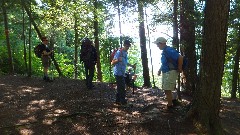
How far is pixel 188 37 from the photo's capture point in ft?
30.6

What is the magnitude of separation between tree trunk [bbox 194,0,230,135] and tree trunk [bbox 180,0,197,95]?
3107mm

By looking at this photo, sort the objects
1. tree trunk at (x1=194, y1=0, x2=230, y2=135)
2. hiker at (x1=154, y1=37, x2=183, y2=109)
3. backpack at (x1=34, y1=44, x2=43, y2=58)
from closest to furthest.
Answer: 1. tree trunk at (x1=194, y1=0, x2=230, y2=135)
2. hiker at (x1=154, y1=37, x2=183, y2=109)
3. backpack at (x1=34, y1=44, x2=43, y2=58)

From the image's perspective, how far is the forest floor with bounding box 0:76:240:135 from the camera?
244 inches

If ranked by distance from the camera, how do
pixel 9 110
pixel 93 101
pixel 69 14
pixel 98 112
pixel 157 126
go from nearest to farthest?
pixel 157 126 < pixel 98 112 < pixel 9 110 < pixel 93 101 < pixel 69 14

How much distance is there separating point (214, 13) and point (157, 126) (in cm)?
271

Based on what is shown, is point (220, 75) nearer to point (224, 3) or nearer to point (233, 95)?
point (224, 3)

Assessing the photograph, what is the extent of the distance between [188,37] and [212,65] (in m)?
3.50

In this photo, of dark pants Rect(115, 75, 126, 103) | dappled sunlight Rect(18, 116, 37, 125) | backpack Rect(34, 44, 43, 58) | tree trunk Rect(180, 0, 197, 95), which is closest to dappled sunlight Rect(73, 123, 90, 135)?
dappled sunlight Rect(18, 116, 37, 125)

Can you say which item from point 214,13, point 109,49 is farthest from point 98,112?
point 109,49

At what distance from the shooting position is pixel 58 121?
6645 mm

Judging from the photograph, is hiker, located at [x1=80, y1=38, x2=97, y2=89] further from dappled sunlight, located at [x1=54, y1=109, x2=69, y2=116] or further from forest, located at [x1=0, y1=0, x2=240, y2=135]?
dappled sunlight, located at [x1=54, y1=109, x2=69, y2=116]

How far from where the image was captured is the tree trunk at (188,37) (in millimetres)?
9266

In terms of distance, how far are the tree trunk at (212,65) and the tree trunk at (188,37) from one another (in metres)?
3.11

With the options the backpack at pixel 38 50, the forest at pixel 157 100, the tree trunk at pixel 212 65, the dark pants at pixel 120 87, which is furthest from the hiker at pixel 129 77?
the tree trunk at pixel 212 65
